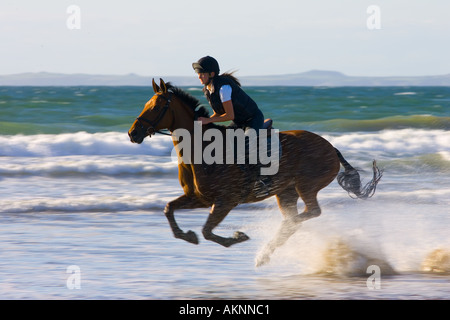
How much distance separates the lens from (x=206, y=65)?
7059mm

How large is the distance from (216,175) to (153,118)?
79 centimetres

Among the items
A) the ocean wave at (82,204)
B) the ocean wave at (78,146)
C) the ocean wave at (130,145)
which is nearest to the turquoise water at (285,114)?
the ocean wave at (78,146)

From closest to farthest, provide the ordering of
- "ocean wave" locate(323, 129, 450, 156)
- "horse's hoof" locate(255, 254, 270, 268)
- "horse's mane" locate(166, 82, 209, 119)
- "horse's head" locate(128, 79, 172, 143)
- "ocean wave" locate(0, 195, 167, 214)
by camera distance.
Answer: "horse's head" locate(128, 79, 172, 143), "horse's mane" locate(166, 82, 209, 119), "horse's hoof" locate(255, 254, 270, 268), "ocean wave" locate(0, 195, 167, 214), "ocean wave" locate(323, 129, 450, 156)

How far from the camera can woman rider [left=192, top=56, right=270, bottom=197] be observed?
709 centimetres

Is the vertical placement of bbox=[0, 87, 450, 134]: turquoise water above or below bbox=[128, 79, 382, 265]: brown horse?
below

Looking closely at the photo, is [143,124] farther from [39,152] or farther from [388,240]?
[39,152]

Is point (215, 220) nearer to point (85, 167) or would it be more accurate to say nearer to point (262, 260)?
point (262, 260)

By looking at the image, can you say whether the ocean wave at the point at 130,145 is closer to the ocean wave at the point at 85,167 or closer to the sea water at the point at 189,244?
the sea water at the point at 189,244

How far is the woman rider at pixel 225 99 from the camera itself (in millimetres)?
7090

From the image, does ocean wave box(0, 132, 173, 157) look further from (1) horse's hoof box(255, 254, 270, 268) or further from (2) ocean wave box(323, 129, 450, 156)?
(1) horse's hoof box(255, 254, 270, 268)

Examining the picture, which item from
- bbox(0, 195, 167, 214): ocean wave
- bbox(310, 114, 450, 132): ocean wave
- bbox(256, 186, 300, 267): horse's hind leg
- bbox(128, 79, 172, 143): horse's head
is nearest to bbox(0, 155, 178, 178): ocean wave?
bbox(0, 195, 167, 214): ocean wave

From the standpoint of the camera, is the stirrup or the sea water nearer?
the sea water
